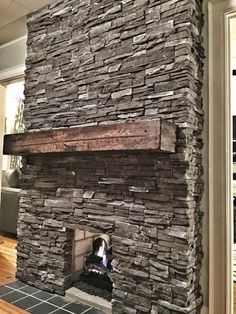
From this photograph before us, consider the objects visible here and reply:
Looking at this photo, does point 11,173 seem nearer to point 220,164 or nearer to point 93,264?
point 93,264

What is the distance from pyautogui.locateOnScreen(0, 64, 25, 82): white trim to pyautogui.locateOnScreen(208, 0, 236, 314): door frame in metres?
2.00

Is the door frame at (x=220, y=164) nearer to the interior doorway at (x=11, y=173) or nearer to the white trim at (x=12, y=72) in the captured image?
the white trim at (x=12, y=72)

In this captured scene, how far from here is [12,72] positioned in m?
3.02

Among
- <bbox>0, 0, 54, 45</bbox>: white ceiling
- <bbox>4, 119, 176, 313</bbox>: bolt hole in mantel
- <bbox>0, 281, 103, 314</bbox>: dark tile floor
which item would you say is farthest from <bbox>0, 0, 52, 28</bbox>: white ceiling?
<bbox>0, 281, 103, 314</bbox>: dark tile floor

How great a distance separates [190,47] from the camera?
169cm

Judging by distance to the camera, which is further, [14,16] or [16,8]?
[14,16]

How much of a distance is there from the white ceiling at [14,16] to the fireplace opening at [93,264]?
2.08 meters

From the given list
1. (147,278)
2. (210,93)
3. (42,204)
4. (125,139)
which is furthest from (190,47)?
(42,204)

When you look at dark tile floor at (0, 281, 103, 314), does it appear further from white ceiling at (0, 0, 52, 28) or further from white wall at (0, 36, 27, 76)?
white ceiling at (0, 0, 52, 28)

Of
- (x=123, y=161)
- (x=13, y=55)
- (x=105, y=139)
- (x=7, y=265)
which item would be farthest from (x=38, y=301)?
(x=13, y=55)

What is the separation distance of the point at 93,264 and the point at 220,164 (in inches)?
54.0

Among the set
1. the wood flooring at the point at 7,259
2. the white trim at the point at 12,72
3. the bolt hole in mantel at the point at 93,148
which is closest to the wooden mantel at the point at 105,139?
the bolt hole in mantel at the point at 93,148

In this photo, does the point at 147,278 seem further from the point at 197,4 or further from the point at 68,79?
the point at 197,4

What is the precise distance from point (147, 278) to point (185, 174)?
729 millimetres
